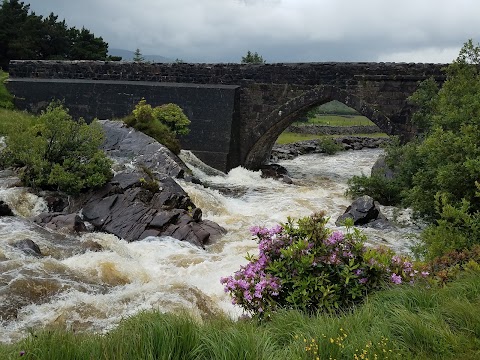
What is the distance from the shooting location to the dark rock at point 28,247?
320 inches

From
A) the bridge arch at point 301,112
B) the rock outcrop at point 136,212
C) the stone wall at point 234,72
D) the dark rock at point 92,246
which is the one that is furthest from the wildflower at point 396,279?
the bridge arch at point 301,112

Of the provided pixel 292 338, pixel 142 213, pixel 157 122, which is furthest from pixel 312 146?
pixel 292 338

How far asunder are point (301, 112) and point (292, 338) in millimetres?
16993

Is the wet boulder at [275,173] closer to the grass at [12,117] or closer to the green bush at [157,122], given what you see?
the green bush at [157,122]

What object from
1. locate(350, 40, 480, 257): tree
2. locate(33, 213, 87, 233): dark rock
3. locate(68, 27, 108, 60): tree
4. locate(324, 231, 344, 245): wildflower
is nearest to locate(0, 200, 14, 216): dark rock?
locate(33, 213, 87, 233): dark rock

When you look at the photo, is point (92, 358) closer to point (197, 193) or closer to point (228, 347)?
point (228, 347)

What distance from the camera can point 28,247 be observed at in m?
8.23

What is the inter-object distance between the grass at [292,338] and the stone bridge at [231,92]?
1476 cm

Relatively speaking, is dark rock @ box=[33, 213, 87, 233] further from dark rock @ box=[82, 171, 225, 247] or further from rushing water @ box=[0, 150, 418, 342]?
dark rock @ box=[82, 171, 225, 247]

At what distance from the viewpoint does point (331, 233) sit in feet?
17.5

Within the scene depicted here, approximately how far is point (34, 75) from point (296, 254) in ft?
72.4

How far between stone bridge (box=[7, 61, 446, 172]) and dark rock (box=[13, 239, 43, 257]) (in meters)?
11.9

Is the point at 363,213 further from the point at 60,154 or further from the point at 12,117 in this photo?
the point at 12,117

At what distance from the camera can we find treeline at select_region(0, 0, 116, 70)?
98.5 feet
